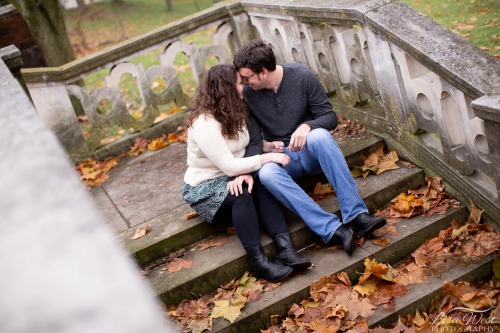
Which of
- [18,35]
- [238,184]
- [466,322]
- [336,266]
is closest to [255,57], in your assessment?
[238,184]

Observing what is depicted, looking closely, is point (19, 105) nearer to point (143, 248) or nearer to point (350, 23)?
point (143, 248)

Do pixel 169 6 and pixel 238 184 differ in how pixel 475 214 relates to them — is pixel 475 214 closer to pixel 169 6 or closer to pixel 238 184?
pixel 238 184

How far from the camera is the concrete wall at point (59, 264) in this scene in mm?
1116

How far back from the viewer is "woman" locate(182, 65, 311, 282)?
406 centimetres

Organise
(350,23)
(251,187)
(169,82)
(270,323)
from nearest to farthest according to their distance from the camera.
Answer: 1. (270,323)
2. (251,187)
3. (350,23)
4. (169,82)

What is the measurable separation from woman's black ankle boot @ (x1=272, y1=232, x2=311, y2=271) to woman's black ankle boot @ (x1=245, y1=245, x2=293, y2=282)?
44 millimetres

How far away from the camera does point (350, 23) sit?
4734 millimetres

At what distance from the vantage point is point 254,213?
4.10m

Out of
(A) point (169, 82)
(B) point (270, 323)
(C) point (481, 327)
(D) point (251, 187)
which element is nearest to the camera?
(C) point (481, 327)

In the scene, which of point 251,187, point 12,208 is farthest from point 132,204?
point 12,208

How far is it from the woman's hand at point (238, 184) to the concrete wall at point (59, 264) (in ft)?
7.72

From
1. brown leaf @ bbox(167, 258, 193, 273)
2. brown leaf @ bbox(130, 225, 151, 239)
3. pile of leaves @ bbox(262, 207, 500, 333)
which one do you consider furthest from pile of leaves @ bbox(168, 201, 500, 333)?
brown leaf @ bbox(130, 225, 151, 239)

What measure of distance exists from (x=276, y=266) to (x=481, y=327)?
50.6 inches

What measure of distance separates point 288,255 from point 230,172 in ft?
2.24
